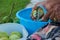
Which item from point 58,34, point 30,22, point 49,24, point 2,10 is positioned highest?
point 2,10

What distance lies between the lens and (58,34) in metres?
2.02

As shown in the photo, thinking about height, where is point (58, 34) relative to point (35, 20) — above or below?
below

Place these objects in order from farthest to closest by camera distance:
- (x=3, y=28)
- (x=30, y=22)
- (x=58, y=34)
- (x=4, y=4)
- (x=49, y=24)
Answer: (x=4, y=4)
(x=3, y=28)
(x=30, y=22)
(x=49, y=24)
(x=58, y=34)

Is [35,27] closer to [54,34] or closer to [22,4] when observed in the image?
[54,34]

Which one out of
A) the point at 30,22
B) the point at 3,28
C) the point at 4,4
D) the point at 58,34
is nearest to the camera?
the point at 58,34

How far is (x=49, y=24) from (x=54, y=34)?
0.77ft

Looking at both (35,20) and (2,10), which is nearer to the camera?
(35,20)

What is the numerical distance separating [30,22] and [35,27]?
0.27 ft

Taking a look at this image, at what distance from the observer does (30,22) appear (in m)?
2.43

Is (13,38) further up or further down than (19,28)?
further down

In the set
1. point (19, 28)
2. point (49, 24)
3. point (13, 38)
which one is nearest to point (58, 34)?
point (49, 24)

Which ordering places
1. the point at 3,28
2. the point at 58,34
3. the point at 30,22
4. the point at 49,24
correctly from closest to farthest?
the point at 58,34, the point at 49,24, the point at 30,22, the point at 3,28

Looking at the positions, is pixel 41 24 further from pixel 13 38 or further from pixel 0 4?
pixel 0 4

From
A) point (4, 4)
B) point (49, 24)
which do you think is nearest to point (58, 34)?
point (49, 24)
